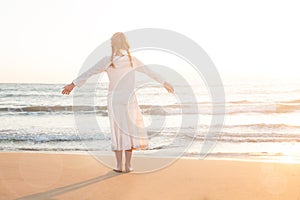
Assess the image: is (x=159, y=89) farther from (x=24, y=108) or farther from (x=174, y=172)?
(x=174, y=172)

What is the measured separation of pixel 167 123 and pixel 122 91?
357 inches

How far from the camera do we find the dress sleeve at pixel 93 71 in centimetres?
589

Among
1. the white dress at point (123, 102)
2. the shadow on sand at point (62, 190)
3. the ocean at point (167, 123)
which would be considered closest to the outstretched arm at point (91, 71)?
the white dress at point (123, 102)

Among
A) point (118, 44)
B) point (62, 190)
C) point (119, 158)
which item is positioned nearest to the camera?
point (62, 190)

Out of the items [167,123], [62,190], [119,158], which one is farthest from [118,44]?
[167,123]

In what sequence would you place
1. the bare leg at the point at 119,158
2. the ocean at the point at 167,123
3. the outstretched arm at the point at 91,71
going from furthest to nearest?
the ocean at the point at 167,123 → the bare leg at the point at 119,158 → the outstretched arm at the point at 91,71

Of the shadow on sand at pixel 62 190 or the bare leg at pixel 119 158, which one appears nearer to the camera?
the shadow on sand at pixel 62 190

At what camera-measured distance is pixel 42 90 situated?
29297 millimetres

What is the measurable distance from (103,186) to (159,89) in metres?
20.6

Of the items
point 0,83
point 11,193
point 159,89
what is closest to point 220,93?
point 159,89

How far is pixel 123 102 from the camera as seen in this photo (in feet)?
19.6

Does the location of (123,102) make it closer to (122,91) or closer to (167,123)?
(122,91)

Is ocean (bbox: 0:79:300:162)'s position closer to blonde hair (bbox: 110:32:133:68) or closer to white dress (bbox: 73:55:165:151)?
white dress (bbox: 73:55:165:151)

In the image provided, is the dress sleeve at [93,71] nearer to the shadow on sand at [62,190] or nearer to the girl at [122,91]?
the girl at [122,91]
